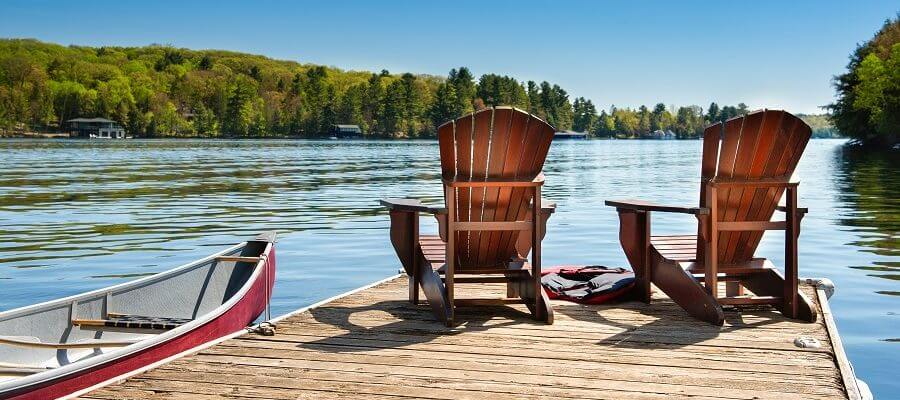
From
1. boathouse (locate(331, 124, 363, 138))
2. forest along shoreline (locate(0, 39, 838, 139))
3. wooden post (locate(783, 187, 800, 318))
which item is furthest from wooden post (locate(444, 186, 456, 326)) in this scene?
boathouse (locate(331, 124, 363, 138))

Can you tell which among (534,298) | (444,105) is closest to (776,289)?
(534,298)

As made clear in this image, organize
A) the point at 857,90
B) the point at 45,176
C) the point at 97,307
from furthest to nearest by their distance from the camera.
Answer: the point at 857,90 < the point at 45,176 < the point at 97,307

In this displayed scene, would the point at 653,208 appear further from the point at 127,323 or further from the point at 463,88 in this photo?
the point at 463,88

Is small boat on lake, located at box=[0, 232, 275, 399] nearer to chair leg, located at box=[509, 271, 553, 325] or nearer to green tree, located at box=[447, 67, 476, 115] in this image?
chair leg, located at box=[509, 271, 553, 325]

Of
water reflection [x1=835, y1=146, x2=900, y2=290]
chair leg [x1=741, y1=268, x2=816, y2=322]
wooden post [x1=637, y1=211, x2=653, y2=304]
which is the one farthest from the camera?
water reflection [x1=835, y1=146, x2=900, y2=290]

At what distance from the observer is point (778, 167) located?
18.7 ft

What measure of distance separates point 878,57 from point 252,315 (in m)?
80.4

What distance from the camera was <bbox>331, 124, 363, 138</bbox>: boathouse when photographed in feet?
554

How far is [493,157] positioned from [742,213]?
1723 mm

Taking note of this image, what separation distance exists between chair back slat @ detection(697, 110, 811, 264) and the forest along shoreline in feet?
489

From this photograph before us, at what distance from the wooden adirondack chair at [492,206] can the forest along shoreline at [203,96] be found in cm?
14810

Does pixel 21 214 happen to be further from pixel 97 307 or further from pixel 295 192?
pixel 97 307

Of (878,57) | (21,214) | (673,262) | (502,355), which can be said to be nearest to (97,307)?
(502,355)

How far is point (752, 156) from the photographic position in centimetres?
564
